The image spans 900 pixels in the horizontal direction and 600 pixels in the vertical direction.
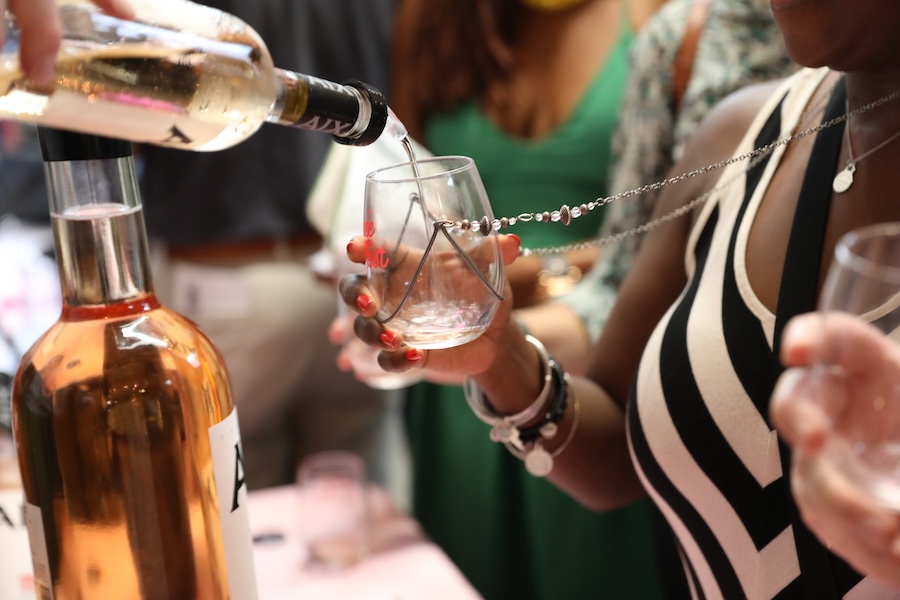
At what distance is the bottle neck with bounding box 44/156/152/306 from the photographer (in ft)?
2.15

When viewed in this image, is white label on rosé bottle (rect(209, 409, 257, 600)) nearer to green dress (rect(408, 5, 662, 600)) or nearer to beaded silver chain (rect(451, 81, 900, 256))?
beaded silver chain (rect(451, 81, 900, 256))

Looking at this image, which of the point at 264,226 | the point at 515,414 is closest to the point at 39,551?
the point at 515,414

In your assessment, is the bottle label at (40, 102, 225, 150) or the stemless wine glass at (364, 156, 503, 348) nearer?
the bottle label at (40, 102, 225, 150)

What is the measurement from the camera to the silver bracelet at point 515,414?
0.98 meters

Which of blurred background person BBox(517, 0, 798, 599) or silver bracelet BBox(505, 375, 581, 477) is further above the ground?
blurred background person BBox(517, 0, 798, 599)

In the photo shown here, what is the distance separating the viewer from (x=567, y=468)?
1.05 meters

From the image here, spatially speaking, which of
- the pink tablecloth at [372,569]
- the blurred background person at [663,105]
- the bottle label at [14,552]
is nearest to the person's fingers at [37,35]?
the bottle label at [14,552]

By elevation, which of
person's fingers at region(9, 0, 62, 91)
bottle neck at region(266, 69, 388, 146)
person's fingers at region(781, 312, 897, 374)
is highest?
person's fingers at region(9, 0, 62, 91)

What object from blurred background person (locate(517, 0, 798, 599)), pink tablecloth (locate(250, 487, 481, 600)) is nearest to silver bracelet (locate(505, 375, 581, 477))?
pink tablecloth (locate(250, 487, 481, 600))

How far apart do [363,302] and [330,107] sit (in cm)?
17

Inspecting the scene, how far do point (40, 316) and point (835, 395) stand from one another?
4.15ft

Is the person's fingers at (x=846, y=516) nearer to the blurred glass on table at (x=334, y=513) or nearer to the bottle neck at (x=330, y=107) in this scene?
the bottle neck at (x=330, y=107)

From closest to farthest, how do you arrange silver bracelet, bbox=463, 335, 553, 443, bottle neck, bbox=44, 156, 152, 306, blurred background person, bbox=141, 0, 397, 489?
1. bottle neck, bbox=44, 156, 152, 306
2. silver bracelet, bbox=463, 335, 553, 443
3. blurred background person, bbox=141, 0, 397, 489

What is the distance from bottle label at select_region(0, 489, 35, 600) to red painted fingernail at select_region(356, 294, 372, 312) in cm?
40
